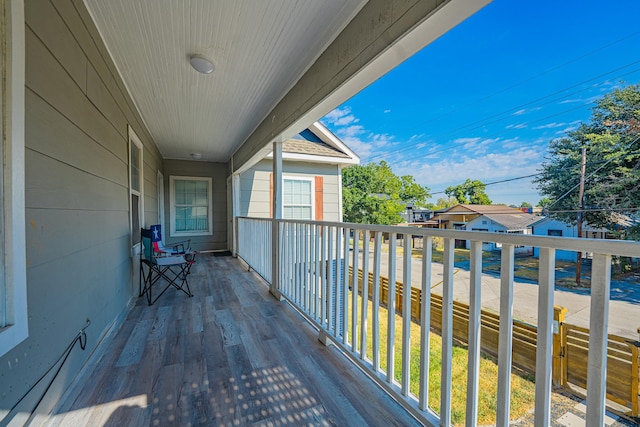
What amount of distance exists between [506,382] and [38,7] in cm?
248

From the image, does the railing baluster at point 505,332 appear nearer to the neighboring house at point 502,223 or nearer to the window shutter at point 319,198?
the neighboring house at point 502,223

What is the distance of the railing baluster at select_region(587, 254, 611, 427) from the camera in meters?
0.73

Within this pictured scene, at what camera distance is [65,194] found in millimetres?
1528

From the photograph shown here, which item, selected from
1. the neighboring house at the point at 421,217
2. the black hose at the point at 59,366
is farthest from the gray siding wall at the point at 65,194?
the neighboring house at the point at 421,217

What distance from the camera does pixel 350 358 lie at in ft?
5.92

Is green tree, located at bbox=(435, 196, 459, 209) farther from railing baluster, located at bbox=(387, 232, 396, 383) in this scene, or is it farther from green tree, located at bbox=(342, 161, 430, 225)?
green tree, located at bbox=(342, 161, 430, 225)

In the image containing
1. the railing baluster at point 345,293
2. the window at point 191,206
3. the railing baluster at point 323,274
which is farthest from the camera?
the window at point 191,206

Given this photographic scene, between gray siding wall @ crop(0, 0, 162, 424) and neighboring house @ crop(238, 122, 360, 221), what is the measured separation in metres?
3.79

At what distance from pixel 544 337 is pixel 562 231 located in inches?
21.4

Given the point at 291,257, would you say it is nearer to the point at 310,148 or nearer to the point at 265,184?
the point at 265,184

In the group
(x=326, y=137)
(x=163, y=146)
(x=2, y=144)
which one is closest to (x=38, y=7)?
(x=2, y=144)

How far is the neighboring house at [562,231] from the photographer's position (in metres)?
0.86

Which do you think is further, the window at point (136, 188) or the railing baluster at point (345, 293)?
the window at point (136, 188)

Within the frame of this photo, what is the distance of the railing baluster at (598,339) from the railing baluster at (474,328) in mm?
322
